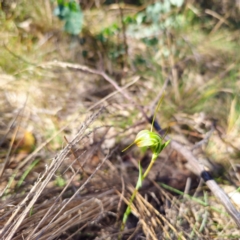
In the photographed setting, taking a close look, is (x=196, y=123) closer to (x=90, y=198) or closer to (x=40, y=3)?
(x=90, y=198)

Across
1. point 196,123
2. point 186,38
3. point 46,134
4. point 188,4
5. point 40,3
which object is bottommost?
point 196,123

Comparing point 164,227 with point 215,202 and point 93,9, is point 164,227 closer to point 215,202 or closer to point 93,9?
point 215,202

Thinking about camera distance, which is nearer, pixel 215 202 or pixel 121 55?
pixel 215 202

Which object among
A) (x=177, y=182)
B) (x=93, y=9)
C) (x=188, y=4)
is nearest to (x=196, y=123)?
(x=177, y=182)

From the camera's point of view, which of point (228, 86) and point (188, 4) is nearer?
point (228, 86)

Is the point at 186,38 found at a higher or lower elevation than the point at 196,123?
higher

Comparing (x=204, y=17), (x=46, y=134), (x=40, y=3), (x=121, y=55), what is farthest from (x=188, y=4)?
(x=46, y=134)

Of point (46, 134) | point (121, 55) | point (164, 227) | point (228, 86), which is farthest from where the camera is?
point (121, 55)

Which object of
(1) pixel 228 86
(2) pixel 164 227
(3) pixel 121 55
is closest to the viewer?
(2) pixel 164 227

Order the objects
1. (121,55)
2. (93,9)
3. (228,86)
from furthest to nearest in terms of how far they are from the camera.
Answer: (93,9), (121,55), (228,86)
